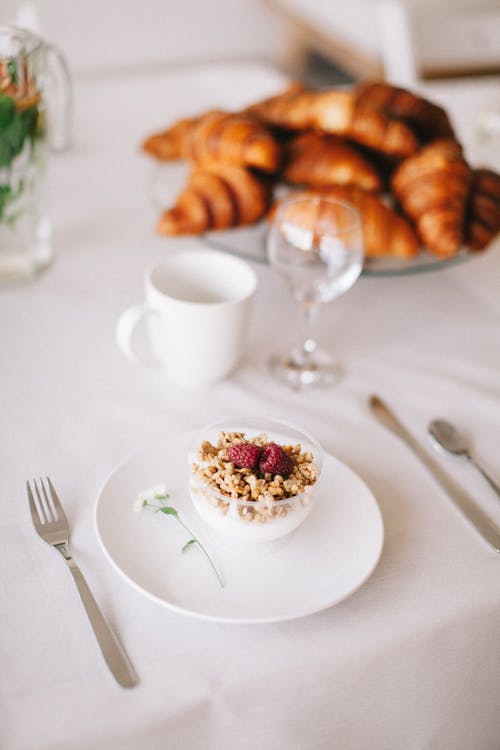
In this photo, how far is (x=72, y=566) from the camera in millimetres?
548

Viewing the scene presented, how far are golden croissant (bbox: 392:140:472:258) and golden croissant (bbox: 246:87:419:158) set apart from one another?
30 mm

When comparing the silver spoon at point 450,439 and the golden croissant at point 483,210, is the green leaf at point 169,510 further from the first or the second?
the golden croissant at point 483,210

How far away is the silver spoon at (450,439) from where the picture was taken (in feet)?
2.27

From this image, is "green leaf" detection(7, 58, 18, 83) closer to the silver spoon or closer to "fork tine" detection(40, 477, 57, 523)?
"fork tine" detection(40, 477, 57, 523)

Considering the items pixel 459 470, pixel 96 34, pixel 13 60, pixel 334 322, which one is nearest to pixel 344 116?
pixel 334 322

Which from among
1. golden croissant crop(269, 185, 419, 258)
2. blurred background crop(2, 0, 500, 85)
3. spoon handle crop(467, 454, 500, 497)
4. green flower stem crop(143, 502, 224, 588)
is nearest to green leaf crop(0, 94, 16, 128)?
golden croissant crop(269, 185, 419, 258)

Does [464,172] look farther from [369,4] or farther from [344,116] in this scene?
[369,4]

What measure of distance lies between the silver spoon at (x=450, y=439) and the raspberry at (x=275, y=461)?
0.66 ft

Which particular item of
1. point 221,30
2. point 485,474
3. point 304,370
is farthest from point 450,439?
point 221,30

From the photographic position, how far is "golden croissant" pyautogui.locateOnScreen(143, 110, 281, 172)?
3.18ft

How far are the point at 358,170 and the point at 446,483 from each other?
1.54 feet

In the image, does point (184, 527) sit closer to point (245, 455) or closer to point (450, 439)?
point (245, 455)

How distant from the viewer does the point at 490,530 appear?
61 cm

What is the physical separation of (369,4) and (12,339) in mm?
2142
